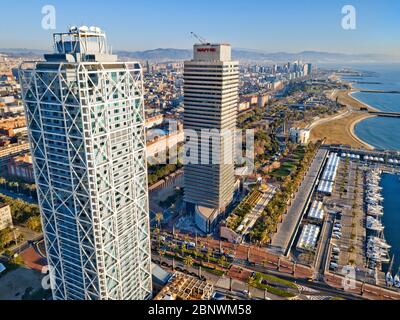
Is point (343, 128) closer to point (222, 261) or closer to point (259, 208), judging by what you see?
point (259, 208)

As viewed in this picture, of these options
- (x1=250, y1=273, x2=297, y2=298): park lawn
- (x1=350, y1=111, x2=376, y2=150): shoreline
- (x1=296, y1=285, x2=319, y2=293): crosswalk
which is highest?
(x1=350, y1=111, x2=376, y2=150): shoreline

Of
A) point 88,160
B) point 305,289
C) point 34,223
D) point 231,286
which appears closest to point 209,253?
point 231,286

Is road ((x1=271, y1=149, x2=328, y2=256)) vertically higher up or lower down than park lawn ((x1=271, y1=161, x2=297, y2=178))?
lower down

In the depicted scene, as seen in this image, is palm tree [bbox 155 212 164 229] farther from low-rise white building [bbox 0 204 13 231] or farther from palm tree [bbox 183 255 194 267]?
low-rise white building [bbox 0 204 13 231]

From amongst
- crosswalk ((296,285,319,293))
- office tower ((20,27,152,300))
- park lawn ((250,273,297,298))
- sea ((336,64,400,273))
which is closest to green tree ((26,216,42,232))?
office tower ((20,27,152,300))

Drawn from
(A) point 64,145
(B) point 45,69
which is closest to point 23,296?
(A) point 64,145
